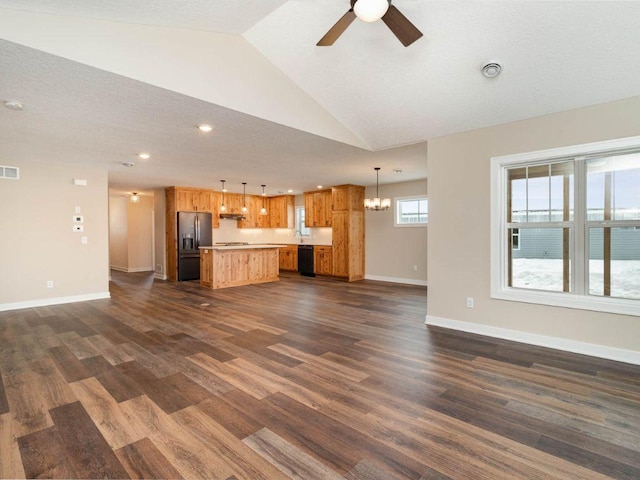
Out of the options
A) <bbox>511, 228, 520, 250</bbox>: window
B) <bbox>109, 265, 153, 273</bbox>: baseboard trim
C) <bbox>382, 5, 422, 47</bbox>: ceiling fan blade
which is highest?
<bbox>382, 5, 422, 47</bbox>: ceiling fan blade

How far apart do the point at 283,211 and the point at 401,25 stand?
890cm

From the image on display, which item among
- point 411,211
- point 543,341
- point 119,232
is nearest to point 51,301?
point 119,232

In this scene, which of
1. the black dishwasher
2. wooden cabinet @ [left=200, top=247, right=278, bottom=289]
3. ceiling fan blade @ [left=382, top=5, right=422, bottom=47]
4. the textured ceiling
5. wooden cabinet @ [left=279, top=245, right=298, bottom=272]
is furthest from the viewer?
wooden cabinet @ [left=279, top=245, right=298, bottom=272]

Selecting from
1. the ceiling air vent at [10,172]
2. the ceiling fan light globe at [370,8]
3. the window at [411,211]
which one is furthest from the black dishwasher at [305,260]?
the ceiling fan light globe at [370,8]

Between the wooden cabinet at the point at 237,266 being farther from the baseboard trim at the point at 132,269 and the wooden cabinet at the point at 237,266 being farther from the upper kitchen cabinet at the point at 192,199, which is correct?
the baseboard trim at the point at 132,269

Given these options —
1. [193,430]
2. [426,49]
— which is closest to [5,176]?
[193,430]

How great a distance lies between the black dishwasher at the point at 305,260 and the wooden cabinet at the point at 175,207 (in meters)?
2.90

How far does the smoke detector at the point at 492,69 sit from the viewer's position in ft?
10.1

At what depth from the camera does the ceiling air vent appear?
5.39m

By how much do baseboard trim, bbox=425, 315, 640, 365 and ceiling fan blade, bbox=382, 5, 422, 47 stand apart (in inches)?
132

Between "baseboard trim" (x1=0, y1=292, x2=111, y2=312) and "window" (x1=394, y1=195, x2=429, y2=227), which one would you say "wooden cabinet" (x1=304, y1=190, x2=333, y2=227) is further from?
"baseboard trim" (x1=0, y1=292, x2=111, y2=312)

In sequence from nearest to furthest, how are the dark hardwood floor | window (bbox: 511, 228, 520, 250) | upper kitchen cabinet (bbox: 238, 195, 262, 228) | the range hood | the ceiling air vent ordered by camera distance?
the dark hardwood floor → window (bbox: 511, 228, 520, 250) → the ceiling air vent → the range hood → upper kitchen cabinet (bbox: 238, 195, 262, 228)

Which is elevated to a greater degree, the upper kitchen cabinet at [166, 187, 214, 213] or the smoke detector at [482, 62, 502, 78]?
the smoke detector at [482, 62, 502, 78]

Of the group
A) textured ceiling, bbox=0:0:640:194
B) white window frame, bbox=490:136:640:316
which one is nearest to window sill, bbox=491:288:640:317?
white window frame, bbox=490:136:640:316
